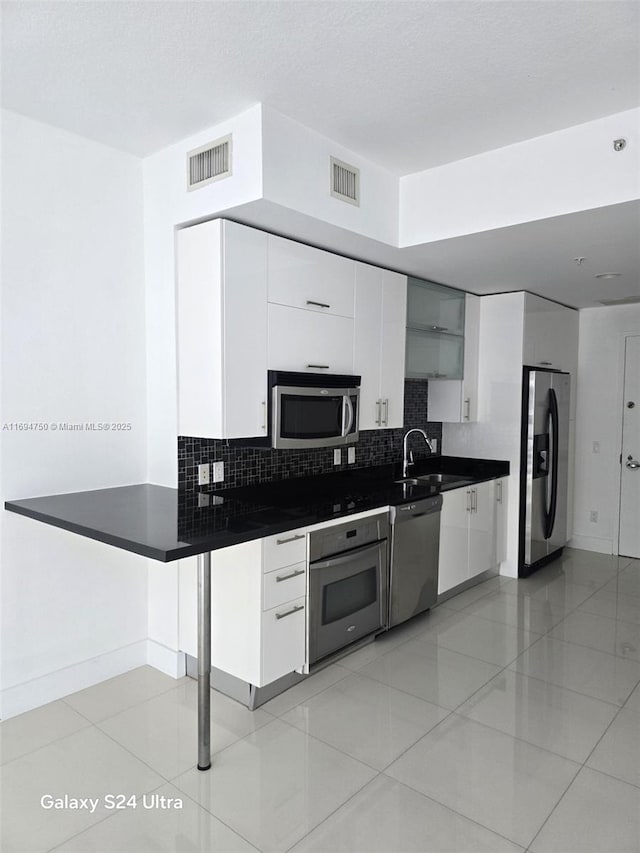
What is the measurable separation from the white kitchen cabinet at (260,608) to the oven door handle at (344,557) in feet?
0.28

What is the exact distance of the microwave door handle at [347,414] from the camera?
3.42m

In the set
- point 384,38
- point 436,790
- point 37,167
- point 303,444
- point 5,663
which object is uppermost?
point 384,38

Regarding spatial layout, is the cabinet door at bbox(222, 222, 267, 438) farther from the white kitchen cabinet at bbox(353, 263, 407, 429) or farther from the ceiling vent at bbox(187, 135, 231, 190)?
the white kitchen cabinet at bbox(353, 263, 407, 429)

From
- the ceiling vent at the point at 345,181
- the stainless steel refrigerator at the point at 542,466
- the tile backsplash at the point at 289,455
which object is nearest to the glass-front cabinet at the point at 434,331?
the tile backsplash at the point at 289,455

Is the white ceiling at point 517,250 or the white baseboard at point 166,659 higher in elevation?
the white ceiling at point 517,250

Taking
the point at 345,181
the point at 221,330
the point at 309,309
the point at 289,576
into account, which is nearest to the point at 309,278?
the point at 309,309

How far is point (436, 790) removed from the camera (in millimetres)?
2223

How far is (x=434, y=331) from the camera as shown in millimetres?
4398

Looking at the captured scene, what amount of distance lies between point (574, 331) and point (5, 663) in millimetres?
5105

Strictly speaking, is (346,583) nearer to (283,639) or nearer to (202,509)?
(283,639)

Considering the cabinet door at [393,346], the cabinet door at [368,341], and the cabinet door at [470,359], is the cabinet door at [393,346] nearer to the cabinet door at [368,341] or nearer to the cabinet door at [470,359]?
Result: the cabinet door at [368,341]

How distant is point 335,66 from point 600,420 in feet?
14.5

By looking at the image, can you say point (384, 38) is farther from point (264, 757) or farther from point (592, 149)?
point (264, 757)

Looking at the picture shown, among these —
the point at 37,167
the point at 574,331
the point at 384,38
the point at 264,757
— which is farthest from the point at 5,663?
the point at 574,331
